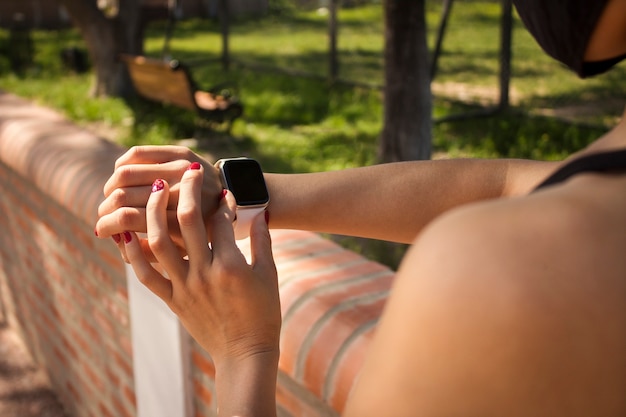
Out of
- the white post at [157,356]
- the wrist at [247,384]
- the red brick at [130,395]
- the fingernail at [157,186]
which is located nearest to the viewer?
the wrist at [247,384]

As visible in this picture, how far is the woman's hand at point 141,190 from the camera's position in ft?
4.51

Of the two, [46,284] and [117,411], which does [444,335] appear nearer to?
[117,411]

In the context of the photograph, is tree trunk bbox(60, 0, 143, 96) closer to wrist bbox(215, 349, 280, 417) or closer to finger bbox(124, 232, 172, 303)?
finger bbox(124, 232, 172, 303)

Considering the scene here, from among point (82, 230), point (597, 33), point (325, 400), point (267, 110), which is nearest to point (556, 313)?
point (597, 33)

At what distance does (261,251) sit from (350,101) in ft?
27.2

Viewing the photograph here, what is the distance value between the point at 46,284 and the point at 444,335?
348 centimetres

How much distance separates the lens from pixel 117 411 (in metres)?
3.25

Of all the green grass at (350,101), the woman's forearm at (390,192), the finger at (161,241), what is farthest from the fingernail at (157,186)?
the green grass at (350,101)

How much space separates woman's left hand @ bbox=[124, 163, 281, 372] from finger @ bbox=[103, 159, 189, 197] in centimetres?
21

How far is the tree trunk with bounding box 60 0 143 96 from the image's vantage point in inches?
396

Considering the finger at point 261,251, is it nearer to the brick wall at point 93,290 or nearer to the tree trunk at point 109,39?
the brick wall at point 93,290

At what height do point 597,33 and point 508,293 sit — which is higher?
point 597,33

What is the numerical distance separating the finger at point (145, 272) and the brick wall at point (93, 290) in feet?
1.85

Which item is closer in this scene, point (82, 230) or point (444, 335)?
point (444, 335)
